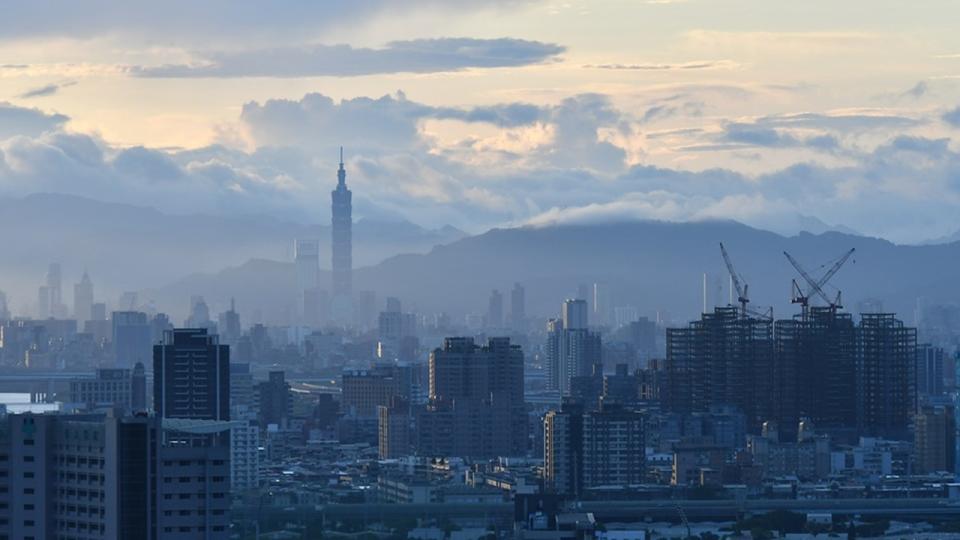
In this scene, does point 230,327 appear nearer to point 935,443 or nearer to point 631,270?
point 631,270

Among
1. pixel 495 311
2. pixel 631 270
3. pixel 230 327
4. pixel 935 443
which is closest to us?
pixel 935 443

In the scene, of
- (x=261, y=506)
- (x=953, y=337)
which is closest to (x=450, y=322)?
(x=953, y=337)

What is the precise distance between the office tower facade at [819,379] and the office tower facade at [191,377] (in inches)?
574

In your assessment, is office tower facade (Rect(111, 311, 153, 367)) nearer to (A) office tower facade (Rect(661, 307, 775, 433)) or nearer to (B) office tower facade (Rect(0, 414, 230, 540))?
(A) office tower facade (Rect(661, 307, 775, 433))

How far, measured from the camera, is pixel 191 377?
173 feet

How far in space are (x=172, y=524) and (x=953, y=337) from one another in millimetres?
73951

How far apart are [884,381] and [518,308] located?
5546 centimetres

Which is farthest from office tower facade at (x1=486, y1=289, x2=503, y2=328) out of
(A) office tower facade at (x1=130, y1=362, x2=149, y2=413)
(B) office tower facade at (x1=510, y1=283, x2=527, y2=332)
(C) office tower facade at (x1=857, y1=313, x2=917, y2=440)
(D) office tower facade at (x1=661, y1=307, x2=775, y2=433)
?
(A) office tower facade at (x1=130, y1=362, x2=149, y2=413)

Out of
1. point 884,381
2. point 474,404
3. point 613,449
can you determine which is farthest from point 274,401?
point 613,449

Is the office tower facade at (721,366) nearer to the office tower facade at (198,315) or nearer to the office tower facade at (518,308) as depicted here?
the office tower facade at (198,315)

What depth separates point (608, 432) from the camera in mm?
53031

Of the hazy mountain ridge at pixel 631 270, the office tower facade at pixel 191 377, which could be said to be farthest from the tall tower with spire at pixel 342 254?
the office tower facade at pixel 191 377

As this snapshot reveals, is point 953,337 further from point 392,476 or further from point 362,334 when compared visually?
point 392,476

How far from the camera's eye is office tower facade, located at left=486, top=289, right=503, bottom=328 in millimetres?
117806
